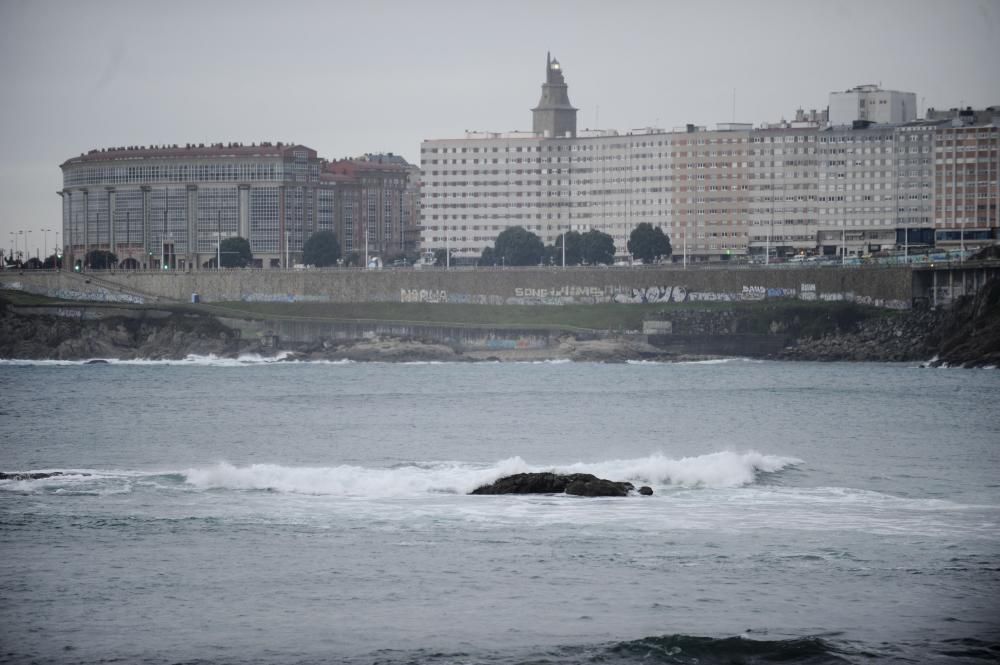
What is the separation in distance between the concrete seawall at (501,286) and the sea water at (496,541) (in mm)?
81803

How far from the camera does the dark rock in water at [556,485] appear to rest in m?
54.9

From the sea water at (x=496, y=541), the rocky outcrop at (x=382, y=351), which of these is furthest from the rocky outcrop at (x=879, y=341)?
the sea water at (x=496, y=541)

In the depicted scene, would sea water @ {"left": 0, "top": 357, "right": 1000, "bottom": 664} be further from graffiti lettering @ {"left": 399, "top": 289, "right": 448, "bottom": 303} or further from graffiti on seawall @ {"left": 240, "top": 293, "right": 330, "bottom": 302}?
graffiti on seawall @ {"left": 240, "top": 293, "right": 330, "bottom": 302}

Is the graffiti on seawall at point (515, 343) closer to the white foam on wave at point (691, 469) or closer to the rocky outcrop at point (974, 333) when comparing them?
the rocky outcrop at point (974, 333)

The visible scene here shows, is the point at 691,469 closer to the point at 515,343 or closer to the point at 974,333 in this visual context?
the point at 974,333

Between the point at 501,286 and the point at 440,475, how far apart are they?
129141mm

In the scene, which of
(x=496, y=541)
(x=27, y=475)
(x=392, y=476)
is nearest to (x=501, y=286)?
(x=392, y=476)

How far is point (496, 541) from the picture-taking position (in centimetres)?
4609

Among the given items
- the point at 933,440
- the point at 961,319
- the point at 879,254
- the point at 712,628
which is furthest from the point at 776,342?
the point at 712,628

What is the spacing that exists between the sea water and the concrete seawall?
8180cm

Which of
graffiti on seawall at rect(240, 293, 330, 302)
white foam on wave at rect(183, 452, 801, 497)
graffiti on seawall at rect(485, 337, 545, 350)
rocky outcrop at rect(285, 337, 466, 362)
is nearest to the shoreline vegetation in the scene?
rocky outcrop at rect(285, 337, 466, 362)

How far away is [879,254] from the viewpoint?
199125mm

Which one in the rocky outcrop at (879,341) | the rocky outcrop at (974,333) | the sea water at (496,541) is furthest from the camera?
the rocky outcrop at (879,341)

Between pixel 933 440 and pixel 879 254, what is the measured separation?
418ft
